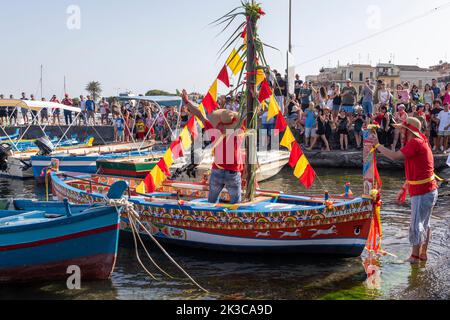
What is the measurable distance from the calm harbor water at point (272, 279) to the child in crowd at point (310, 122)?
10037 mm

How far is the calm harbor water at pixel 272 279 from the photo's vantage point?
7219 millimetres

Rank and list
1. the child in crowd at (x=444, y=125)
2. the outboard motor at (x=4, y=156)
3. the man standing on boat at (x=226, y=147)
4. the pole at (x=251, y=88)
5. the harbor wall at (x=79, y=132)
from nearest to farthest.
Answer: the man standing on boat at (x=226, y=147)
the pole at (x=251, y=88)
the child in crowd at (x=444, y=125)
the outboard motor at (x=4, y=156)
the harbor wall at (x=79, y=132)

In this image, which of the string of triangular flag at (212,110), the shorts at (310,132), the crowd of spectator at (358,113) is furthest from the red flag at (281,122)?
the shorts at (310,132)

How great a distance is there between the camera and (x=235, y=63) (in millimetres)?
9000

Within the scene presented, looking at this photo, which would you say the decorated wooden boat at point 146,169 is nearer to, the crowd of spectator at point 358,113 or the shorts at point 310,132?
the crowd of spectator at point 358,113

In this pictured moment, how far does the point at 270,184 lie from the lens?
1653 centimetres

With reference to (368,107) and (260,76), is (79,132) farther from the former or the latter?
(260,76)

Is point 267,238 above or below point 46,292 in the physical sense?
above

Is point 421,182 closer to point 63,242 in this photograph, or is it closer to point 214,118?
point 214,118

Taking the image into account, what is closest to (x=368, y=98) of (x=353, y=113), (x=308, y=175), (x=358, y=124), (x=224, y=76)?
(x=353, y=113)

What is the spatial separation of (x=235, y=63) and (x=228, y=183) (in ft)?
6.99

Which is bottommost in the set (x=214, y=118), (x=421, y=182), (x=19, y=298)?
(x=19, y=298)
